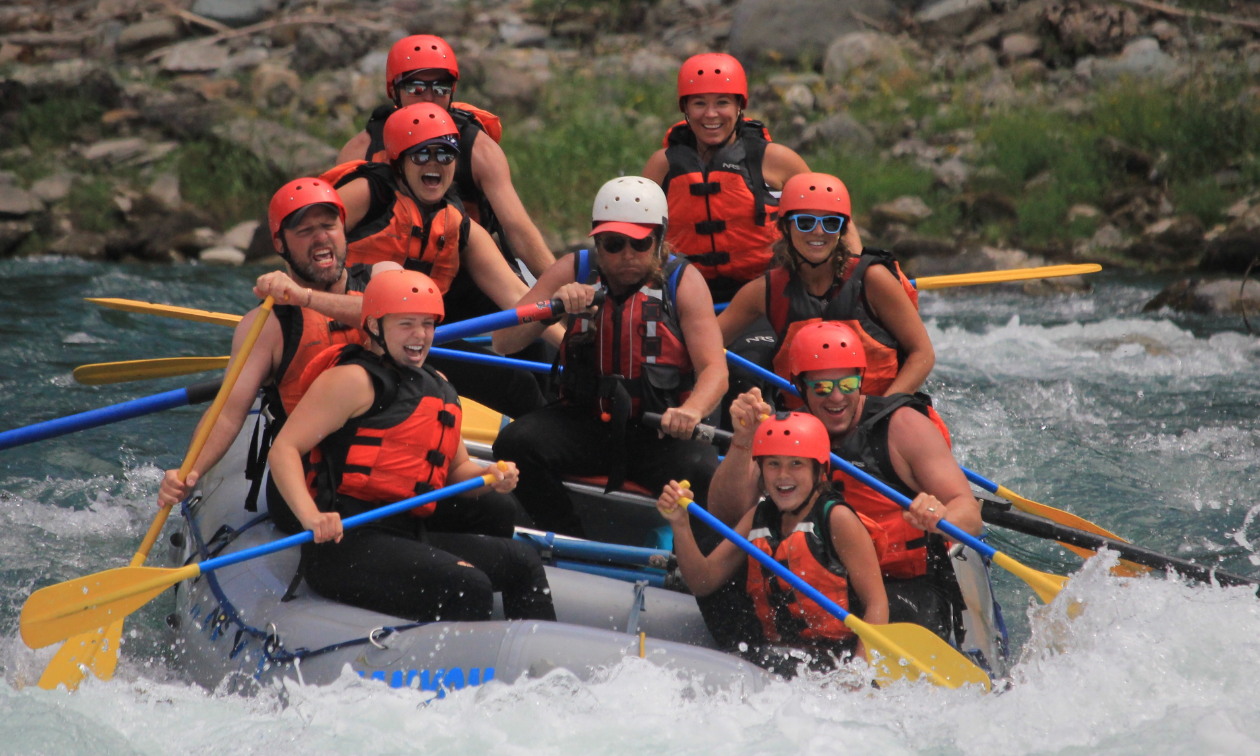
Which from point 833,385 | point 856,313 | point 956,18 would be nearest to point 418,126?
point 856,313

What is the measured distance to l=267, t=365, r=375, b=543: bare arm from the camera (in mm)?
3348

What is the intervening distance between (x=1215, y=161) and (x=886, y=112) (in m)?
3.40

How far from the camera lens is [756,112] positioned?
45.6 ft

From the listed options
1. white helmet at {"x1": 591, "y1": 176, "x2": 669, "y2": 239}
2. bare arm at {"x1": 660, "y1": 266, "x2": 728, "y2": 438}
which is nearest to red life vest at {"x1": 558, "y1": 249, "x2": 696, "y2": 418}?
bare arm at {"x1": 660, "y1": 266, "x2": 728, "y2": 438}

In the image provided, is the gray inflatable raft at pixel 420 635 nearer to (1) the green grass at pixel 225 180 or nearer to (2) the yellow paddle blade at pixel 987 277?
(2) the yellow paddle blade at pixel 987 277

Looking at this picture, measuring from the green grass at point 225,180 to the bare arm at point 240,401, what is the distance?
9.27 meters

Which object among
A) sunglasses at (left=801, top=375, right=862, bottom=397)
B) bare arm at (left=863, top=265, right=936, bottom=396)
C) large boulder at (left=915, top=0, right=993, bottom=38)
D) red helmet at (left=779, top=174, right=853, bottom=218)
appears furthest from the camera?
large boulder at (left=915, top=0, right=993, bottom=38)

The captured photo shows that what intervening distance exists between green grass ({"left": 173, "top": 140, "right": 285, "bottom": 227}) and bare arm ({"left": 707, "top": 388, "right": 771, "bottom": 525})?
32.4 ft

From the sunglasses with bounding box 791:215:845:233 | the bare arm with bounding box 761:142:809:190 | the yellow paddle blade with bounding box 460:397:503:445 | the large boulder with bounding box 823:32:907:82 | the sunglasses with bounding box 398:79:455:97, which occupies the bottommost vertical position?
the yellow paddle blade with bounding box 460:397:503:445

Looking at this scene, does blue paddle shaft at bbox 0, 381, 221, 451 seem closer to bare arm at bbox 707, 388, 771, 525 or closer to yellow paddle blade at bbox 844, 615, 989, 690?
bare arm at bbox 707, 388, 771, 525

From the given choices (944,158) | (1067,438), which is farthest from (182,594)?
(944,158)

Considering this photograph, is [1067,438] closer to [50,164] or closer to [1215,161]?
[1215,161]

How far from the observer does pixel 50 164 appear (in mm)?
13203

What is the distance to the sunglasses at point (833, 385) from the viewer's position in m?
3.64
